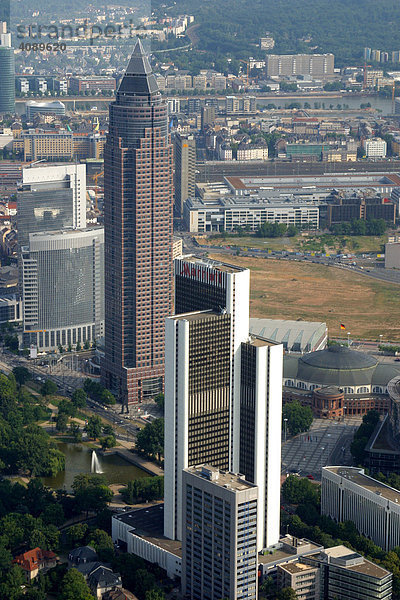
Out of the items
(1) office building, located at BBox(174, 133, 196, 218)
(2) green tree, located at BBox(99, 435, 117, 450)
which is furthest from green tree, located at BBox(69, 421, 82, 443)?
(1) office building, located at BBox(174, 133, 196, 218)

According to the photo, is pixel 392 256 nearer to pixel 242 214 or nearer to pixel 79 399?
pixel 242 214

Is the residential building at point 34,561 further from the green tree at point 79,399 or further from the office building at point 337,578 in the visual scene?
the green tree at point 79,399

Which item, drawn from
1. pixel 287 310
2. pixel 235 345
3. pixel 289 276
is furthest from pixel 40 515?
pixel 289 276

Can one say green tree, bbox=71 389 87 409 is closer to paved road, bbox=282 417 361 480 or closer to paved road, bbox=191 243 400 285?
paved road, bbox=282 417 361 480

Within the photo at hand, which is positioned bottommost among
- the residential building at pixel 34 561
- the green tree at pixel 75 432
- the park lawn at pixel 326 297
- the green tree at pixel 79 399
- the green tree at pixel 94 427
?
the residential building at pixel 34 561

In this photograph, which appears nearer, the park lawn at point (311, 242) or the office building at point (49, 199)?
the office building at point (49, 199)

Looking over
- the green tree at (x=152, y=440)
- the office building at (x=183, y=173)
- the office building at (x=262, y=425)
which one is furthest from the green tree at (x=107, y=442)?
the office building at (x=183, y=173)

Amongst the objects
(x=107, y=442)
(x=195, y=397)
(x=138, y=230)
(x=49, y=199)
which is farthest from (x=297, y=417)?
(x=49, y=199)
